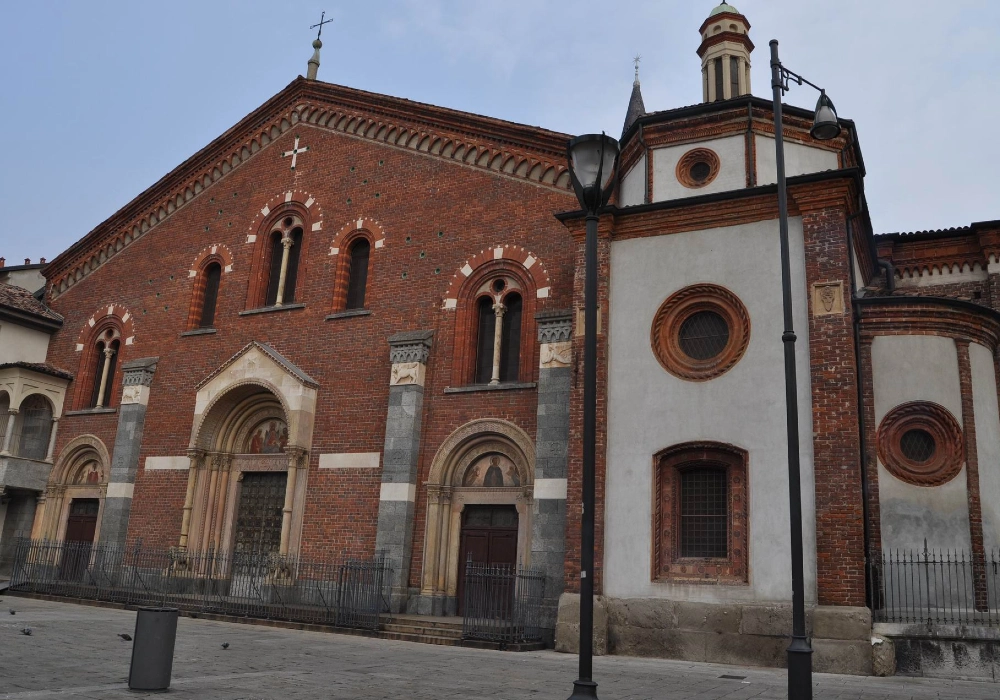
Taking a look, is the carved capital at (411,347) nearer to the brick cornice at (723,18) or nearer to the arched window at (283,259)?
the arched window at (283,259)

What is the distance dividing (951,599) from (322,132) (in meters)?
18.0

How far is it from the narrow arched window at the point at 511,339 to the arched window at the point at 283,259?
19.9ft

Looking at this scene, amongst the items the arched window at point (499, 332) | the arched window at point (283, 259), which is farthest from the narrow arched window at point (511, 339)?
the arched window at point (283, 259)

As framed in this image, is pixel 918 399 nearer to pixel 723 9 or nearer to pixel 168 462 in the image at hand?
pixel 723 9

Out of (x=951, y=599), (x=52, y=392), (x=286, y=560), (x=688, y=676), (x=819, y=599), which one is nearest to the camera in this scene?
(x=688, y=676)

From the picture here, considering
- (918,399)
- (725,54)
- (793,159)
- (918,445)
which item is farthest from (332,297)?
(918,445)

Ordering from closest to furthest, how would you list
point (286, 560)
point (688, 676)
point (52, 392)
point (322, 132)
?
point (688, 676), point (286, 560), point (322, 132), point (52, 392)

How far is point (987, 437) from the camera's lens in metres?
16.6

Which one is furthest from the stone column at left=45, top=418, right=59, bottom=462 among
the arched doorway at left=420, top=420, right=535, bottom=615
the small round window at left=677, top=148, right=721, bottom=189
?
the small round window at left=677, top=148, right=721, bottom=189

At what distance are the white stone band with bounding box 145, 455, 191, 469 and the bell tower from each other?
15888 millimetres

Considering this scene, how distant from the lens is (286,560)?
19.4 metres

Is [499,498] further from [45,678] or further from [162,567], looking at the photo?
[45,678]

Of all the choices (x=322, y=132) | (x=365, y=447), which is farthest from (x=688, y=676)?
(x=322, y=132)

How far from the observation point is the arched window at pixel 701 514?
47.5 feet
